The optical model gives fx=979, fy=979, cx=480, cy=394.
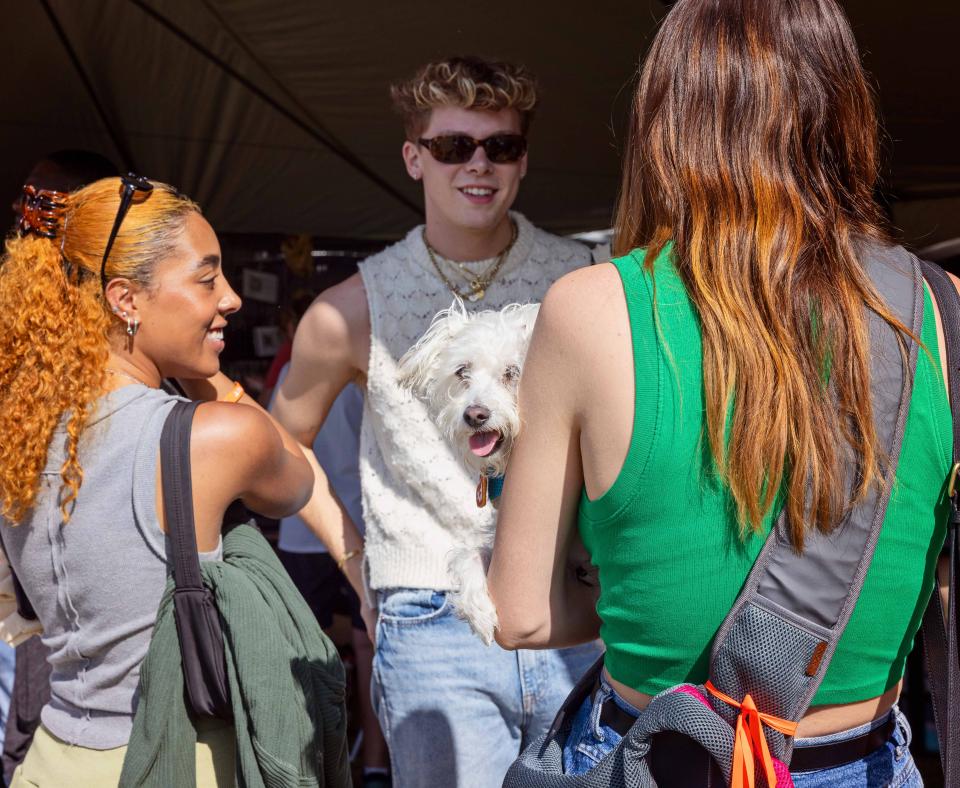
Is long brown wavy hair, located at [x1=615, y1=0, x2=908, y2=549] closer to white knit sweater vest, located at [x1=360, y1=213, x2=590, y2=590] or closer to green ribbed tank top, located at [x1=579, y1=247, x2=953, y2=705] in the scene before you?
green ribbed tank top, located at [x1=579, y1=247, x2=953, y2=705]

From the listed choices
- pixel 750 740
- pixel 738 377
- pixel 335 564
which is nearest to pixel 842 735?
pixel 750 740

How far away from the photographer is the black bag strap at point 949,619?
49.9 inches

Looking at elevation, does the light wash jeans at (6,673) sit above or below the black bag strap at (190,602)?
below

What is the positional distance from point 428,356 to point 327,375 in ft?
2.46

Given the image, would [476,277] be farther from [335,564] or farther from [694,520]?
Answer: [335,564]

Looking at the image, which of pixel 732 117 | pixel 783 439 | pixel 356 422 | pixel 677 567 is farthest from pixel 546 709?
pixel 356 422

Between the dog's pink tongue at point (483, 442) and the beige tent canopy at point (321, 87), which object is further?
the beige tent canopy at point (321, 87)

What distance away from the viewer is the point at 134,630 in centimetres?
189

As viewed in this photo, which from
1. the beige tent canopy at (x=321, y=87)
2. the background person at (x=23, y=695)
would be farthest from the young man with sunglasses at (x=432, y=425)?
the beige tent canopy at (x=321, y=87)

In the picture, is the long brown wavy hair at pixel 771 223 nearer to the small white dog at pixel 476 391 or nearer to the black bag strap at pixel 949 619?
the black bag strap at pixel 949 619

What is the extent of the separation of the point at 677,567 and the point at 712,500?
10 centimetres

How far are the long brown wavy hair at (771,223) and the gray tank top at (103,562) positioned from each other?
110 centimetres

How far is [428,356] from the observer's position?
204 centimetres

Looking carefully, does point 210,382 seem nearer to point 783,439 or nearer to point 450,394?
point 450,394
